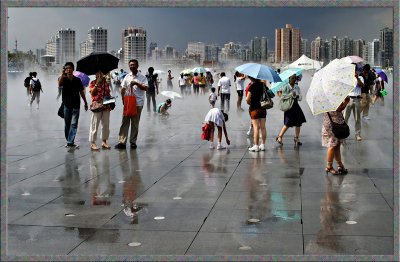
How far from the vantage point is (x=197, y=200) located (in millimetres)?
7312

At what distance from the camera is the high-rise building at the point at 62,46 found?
6760 mm

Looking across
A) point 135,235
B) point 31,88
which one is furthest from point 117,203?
point 31,88

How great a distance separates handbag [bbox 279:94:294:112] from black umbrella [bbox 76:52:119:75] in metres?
3.21

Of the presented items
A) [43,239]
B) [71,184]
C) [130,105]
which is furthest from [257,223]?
[130,105]

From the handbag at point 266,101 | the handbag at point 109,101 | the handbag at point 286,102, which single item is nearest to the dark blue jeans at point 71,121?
the handbag at point 109,101

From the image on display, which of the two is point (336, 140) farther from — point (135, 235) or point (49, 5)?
point (49, 5)

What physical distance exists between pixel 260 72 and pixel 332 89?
9.19 ft

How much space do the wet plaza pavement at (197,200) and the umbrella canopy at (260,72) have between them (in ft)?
4.36

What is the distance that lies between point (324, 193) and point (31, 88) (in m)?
16.3

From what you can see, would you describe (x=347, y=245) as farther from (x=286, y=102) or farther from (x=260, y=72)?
(x=286, y=102)

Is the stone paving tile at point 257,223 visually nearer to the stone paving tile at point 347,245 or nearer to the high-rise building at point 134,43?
the stone paving tile at point 347,245

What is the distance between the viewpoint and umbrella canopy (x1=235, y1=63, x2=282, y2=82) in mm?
10961

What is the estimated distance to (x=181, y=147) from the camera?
12203 millimetres

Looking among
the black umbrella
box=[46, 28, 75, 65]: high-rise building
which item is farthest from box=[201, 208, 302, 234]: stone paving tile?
the black umbrella
